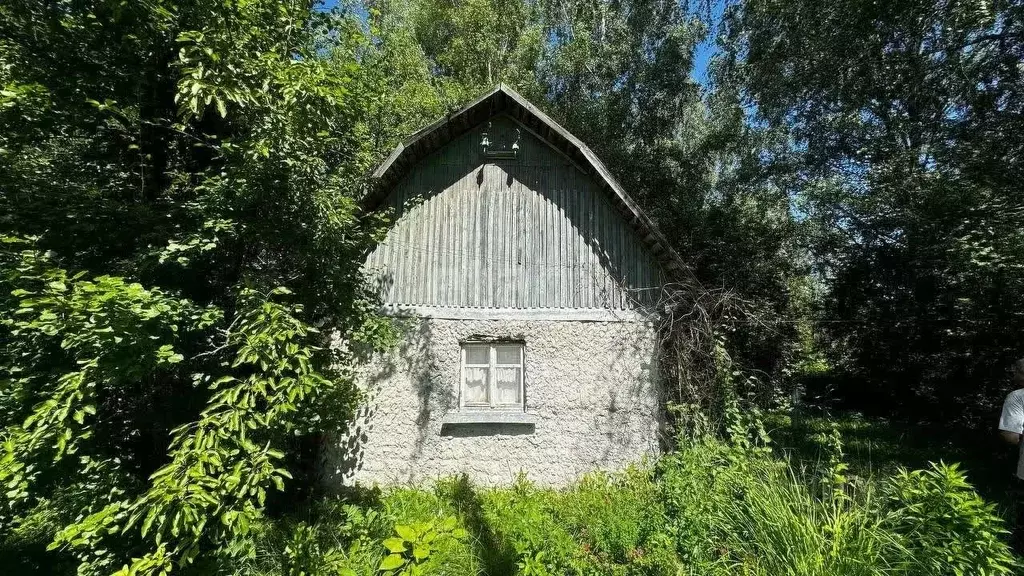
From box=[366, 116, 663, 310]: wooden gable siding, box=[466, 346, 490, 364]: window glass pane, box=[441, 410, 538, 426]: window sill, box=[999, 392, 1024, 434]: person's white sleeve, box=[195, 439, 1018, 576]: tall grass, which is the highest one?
box=[366, 116, 663, 310]: wooden gable siding

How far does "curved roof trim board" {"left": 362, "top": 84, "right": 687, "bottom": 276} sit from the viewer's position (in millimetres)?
6082

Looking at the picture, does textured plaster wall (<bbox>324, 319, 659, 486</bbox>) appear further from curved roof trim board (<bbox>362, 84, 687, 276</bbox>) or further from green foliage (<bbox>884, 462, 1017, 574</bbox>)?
green foliage (<bbox>884, 462, 1017, 574</bbox>)

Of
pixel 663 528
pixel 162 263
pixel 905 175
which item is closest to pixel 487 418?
pixel 663 528

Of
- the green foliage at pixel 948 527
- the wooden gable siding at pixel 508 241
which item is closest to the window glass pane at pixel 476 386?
the wooden gable siding at pixel 508 241

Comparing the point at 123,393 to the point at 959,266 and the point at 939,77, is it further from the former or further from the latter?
the point at 939,77

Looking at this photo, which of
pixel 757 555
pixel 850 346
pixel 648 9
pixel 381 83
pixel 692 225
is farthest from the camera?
pixel 648 9

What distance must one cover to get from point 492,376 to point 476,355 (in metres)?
0.42

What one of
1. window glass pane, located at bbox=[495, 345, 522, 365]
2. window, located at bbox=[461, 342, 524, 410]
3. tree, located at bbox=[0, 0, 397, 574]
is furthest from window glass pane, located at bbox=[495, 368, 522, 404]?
tree, located at bbox=[0, 0, 397, 574]

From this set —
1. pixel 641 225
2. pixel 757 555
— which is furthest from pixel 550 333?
pixel 757 555

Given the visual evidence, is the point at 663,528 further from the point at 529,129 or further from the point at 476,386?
the point at 529,129

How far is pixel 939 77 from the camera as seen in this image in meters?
7.06

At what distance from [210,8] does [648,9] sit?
12690 mm

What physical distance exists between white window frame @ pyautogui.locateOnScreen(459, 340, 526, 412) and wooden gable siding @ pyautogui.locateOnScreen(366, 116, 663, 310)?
0.63 metres

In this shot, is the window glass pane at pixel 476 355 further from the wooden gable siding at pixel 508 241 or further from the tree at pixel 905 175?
the tree at pixel 905 175
